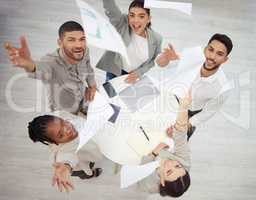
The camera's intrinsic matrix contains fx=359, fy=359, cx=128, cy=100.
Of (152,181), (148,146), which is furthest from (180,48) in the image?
(152,181)

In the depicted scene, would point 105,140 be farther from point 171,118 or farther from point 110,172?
point 171,118

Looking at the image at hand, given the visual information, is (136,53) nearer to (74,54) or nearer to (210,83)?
(74,54)

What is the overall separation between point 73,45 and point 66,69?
15cm

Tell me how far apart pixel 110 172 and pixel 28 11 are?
106cm

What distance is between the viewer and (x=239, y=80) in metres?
2.26

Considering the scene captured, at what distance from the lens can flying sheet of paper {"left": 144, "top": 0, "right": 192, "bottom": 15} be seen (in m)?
2.20

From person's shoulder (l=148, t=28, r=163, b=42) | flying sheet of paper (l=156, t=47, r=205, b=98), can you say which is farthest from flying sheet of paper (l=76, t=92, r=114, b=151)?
person's shoulder (l=148, t=28, r=163, b=42)

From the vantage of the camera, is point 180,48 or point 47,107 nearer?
point 47,107

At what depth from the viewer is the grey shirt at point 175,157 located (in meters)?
2.11

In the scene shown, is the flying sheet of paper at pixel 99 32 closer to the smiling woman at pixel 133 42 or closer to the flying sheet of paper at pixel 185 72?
the smiling woman at pixel 133 42

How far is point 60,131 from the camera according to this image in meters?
2.06

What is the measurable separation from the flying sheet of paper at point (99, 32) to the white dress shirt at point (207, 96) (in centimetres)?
47

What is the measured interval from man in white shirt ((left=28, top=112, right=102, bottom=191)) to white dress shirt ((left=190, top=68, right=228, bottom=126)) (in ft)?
2.22

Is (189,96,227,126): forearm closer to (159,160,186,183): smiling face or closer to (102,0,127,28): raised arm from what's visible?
(159,160,186,183): smiling face
